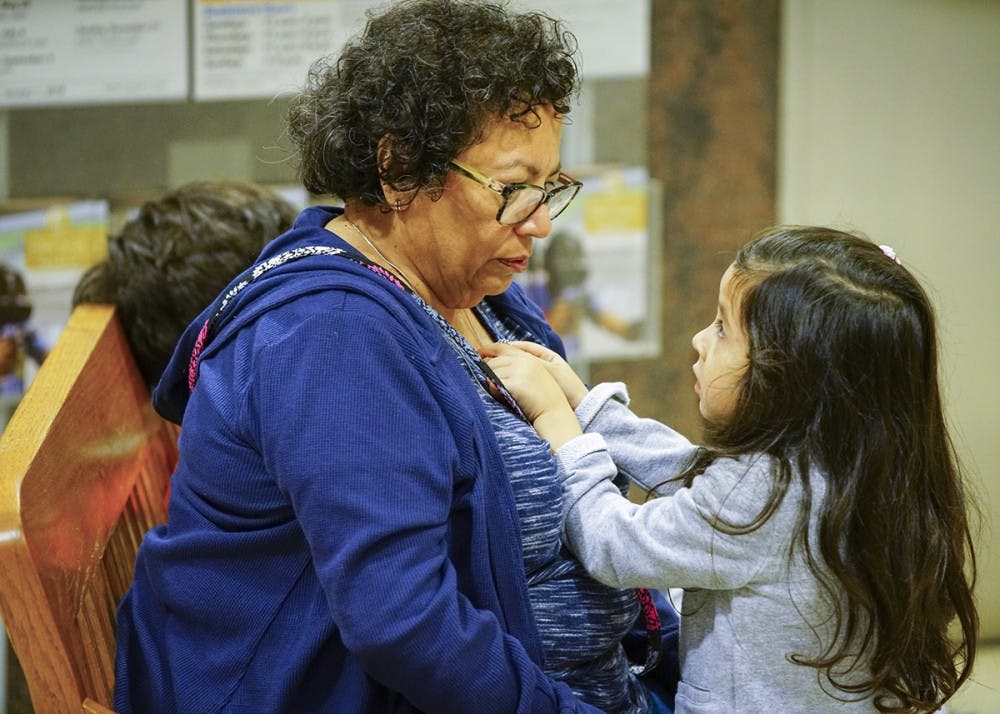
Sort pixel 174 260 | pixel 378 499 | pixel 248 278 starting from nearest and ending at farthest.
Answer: pixel 378 499 < pixel 248 278 < pixel 174 260

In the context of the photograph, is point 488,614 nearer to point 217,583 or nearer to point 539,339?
point 217,583

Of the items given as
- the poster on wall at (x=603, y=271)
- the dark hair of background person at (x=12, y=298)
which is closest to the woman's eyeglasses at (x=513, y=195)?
the poster on wall at (x=603, y=271)

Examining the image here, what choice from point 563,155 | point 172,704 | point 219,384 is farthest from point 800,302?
point 563,155

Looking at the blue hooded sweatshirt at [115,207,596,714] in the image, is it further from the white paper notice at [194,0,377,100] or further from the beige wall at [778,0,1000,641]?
the beige wall at [778,0,1000,641]

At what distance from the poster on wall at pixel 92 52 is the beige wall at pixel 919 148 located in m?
1.55

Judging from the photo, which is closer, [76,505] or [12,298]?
[76,505]

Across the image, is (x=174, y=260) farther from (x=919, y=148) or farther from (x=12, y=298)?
(x=919, y=148)

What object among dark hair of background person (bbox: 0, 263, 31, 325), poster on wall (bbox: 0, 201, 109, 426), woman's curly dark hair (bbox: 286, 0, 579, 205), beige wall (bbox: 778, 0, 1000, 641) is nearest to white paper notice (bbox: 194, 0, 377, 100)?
poster on wall (bbox: 0, 201, 109, 426)

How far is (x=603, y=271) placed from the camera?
2855 millimetres

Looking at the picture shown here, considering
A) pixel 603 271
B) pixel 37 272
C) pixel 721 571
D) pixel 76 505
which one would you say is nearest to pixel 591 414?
pixel 721 571

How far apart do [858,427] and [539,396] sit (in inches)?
16.6

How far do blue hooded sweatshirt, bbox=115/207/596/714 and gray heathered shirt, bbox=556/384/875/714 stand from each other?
0.41 feet

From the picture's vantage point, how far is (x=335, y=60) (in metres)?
1.54

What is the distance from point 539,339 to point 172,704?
0.78m
